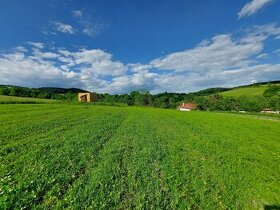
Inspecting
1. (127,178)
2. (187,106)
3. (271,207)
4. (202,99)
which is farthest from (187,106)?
(271,207)

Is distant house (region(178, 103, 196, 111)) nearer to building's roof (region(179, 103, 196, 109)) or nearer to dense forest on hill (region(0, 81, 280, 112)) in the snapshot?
building's roof (region(179, 103, 196, 109))

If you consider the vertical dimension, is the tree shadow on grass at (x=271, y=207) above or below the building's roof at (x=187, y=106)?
above

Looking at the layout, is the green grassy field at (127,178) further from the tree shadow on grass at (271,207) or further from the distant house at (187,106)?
the distant house at (187,106)

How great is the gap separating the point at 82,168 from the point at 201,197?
571cm

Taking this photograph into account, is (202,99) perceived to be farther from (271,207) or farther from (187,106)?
(271,207)

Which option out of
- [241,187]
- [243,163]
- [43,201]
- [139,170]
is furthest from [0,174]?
[243,163]

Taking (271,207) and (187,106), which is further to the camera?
(187,106)

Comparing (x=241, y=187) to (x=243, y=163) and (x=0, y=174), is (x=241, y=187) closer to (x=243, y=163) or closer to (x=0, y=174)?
(x=243, y=163)

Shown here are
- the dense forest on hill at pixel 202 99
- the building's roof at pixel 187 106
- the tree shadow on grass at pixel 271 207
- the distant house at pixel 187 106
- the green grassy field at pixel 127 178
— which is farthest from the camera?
the building's roof at pixel 187 106

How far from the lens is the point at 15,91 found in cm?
11238

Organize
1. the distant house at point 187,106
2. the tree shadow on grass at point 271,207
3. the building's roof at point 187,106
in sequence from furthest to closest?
1. the building's roof at point 187,106
2. the distant house at point 187,106
3. the tree shadow on grass at point 271,207

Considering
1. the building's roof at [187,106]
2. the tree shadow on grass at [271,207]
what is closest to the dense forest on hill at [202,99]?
the building's roof at [187,106]

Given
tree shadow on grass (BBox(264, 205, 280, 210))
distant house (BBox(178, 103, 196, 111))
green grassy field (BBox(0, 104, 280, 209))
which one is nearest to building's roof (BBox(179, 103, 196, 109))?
distant house (BBox(178, 103, 196, 111))

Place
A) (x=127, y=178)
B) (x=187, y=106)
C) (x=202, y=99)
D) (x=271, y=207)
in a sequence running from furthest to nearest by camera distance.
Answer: (x=187, y=106)
(x=202, y=99)
(x=127, y=178)
(x=271, y=207)
